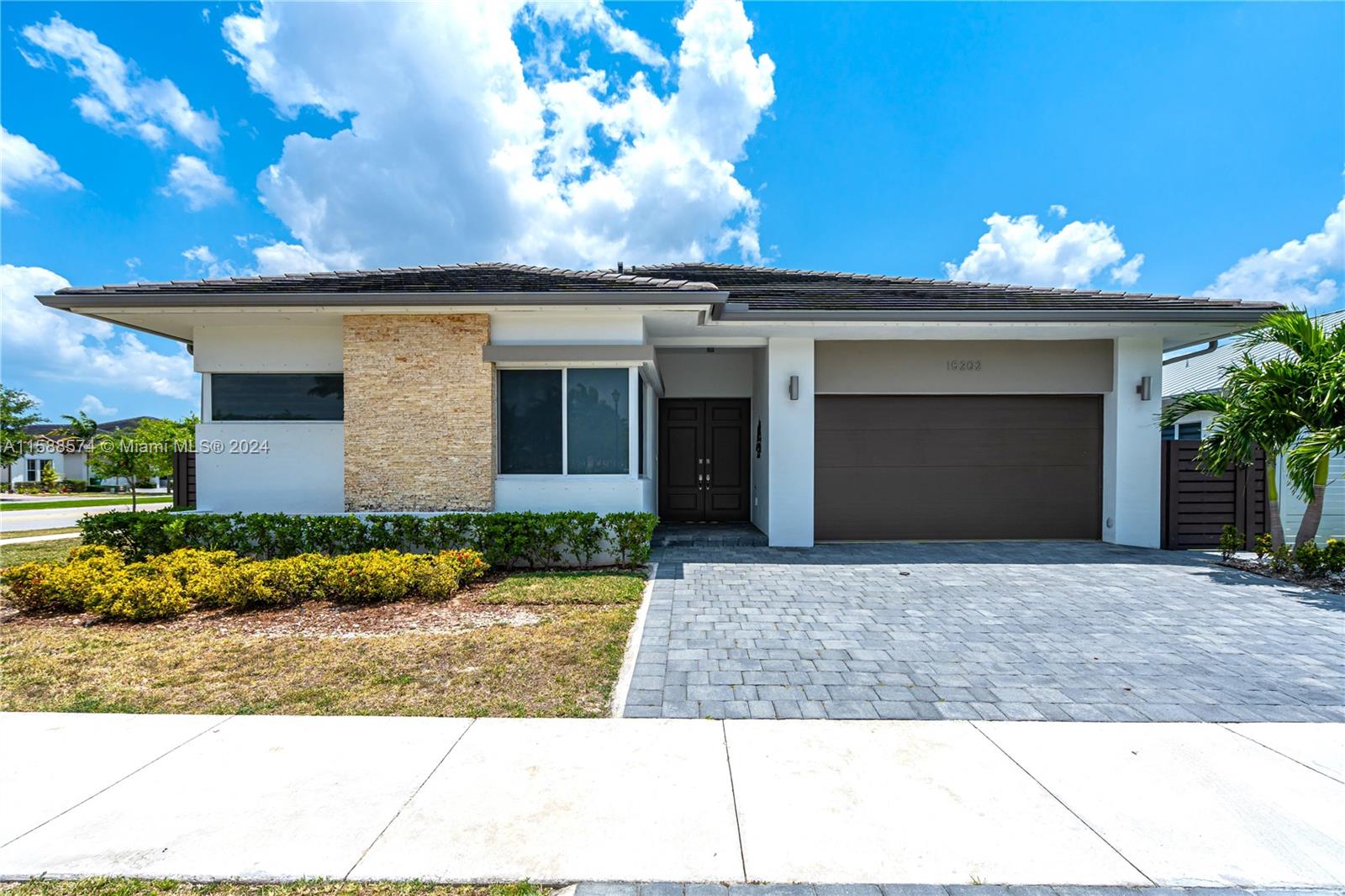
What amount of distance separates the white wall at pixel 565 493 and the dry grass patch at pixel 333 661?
91.9 inches

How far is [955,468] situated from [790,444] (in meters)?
3.12

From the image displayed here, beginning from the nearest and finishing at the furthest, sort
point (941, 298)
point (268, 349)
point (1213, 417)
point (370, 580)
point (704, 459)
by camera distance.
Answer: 1. point (370, 580)
2. point (268, 349)
3. point (941, 298)
4. point (1213, 417)
5. point (704, 459)

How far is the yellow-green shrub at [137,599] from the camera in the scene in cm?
554

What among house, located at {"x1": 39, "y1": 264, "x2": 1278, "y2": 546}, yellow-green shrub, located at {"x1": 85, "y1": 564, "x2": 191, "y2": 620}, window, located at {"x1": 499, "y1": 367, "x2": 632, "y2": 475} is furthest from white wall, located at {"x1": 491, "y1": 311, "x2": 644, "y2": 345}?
yellow-green shrub, located at {"x1": 85, "y1": 564, "x2": 191, "y2": 620}

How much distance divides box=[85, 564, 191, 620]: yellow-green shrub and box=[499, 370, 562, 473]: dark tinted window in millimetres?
3889

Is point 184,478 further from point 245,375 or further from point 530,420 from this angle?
point 530,420

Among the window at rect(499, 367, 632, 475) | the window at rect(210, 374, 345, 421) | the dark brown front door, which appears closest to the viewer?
the window at rect(499, 367, 632, 475)

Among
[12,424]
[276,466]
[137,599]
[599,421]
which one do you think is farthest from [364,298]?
[12,424]

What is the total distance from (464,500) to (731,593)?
13.7ft

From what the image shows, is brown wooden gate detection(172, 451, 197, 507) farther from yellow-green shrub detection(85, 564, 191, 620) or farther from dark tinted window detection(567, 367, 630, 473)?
dark tinted window detection(567, 367, 630, 473)

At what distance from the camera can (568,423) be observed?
27.6 ft

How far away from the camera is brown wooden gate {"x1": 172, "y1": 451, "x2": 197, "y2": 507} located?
1078 cm

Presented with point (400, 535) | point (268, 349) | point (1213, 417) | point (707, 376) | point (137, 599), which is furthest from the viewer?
point (707, 376)

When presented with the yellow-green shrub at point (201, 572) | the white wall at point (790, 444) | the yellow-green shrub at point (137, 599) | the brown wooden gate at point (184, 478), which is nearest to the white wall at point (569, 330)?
the white wall at point (790, 444)
